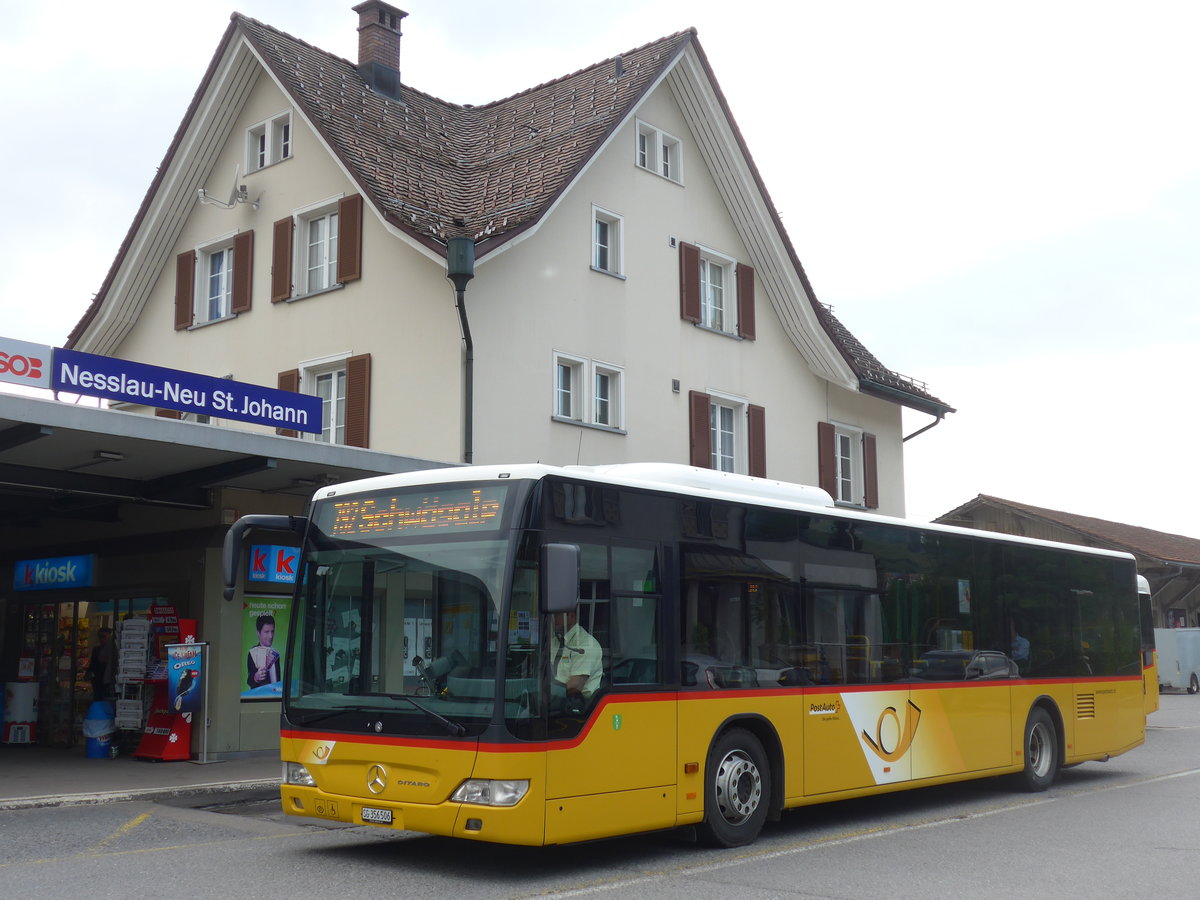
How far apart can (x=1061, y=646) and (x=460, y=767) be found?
859cm

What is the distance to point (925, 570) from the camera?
12562mm

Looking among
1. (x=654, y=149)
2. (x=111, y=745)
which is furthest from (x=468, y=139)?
(x=111, y=745)

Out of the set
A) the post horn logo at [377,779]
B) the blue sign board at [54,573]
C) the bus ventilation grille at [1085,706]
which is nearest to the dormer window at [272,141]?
the blue sign board at [54,573]

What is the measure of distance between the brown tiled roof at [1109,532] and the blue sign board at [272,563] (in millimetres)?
31745

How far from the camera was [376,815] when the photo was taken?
8.79 m

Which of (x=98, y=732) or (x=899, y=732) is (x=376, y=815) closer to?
(x=899, y=732)

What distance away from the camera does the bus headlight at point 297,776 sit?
30.3 ft

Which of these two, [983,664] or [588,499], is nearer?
[588,499]

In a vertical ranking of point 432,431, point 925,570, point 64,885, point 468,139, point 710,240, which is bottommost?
point 64,885

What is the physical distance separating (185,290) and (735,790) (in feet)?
61.3

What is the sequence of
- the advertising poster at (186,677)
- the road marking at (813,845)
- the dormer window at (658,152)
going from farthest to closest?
the dormer window at (658,152), the advertising poster at (186,677), the road marking at (813,845)

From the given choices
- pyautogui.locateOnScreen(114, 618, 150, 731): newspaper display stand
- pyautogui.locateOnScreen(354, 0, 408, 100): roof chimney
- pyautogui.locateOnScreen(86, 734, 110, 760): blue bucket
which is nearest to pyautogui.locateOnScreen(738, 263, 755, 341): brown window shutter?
pyautogui.locateOnScreen(354, 0, 408, 100): roof chimney

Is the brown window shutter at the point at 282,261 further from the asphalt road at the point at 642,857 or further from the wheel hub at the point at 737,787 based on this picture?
the wheel hub at the point at 737,787

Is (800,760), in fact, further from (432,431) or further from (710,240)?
(710,240)
